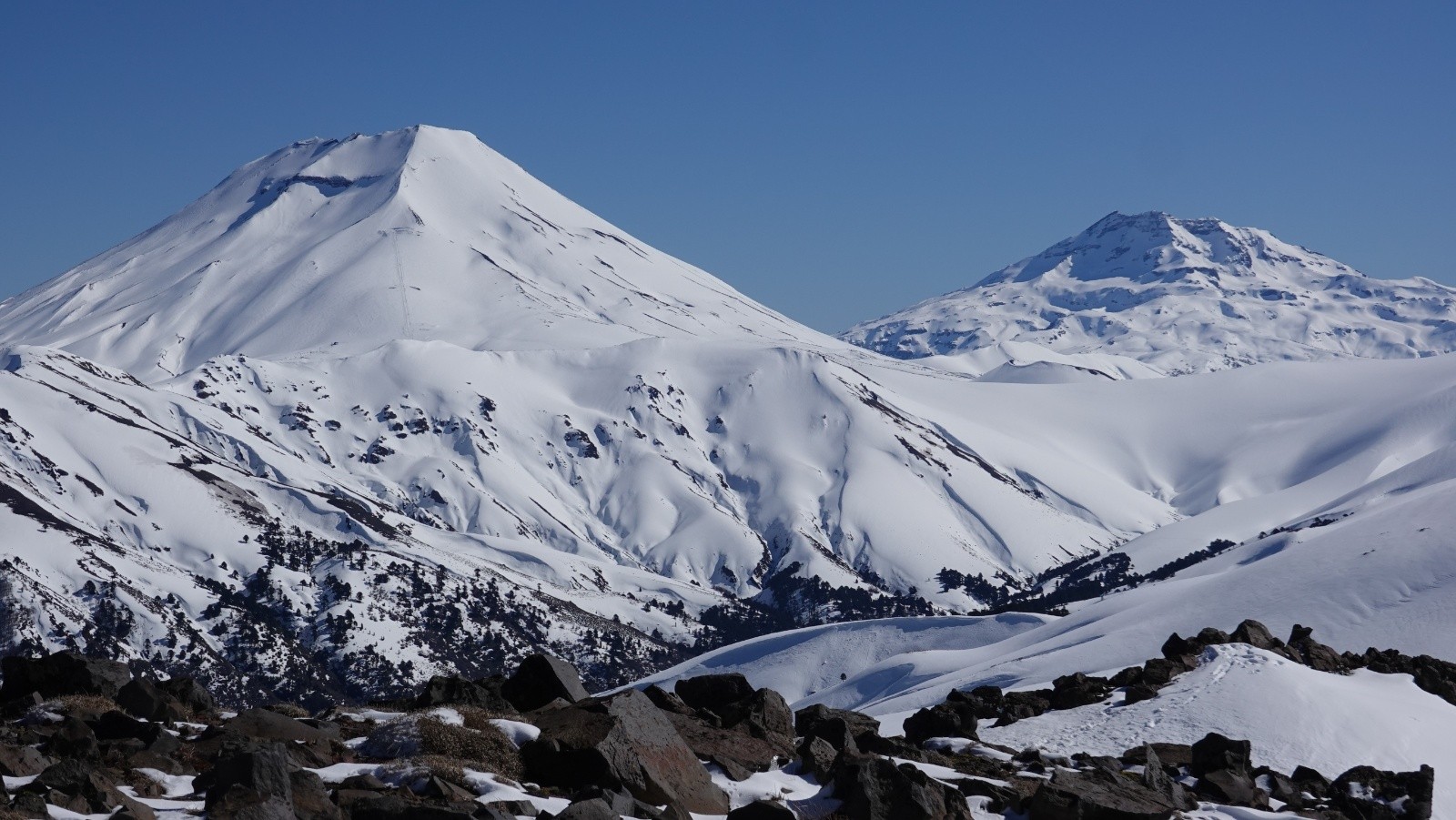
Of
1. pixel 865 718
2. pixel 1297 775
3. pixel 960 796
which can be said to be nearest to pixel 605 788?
pixel 960 796

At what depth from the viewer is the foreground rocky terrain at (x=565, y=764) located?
23.3m

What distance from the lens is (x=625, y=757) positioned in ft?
87.5

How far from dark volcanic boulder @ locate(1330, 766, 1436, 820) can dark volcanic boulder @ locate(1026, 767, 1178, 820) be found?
706cm

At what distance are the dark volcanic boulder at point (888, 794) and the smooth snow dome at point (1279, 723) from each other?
11.7m

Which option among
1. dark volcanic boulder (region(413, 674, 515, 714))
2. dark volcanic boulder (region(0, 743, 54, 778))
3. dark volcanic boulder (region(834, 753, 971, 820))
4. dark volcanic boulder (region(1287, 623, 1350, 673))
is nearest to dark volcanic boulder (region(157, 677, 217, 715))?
dark volcanic boulder (region(413, 674, 515, 714))

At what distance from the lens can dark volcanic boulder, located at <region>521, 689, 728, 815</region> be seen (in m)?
26.3

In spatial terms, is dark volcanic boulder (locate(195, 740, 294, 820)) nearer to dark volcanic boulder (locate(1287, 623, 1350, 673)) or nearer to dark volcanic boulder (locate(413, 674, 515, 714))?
dark volcanic boulder (locate(413, 674, 515, 714))

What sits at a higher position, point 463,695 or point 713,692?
point 463,695

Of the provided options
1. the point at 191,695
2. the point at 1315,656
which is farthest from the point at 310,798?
the point at 1315,656

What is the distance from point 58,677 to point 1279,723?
33.2 m

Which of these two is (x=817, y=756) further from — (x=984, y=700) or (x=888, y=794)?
(x=984, y=700)

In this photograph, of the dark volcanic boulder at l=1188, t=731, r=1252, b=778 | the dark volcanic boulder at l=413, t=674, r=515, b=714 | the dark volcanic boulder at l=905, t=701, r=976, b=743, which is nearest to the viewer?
the dark volcanic boulder at l=413, t=674, r=515, b=714

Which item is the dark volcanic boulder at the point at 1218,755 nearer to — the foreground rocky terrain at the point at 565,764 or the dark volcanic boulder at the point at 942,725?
the foreground rocky terrain at the point at 565,764

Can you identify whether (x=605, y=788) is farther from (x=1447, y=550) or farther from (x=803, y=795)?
(x=1447, y=550)
